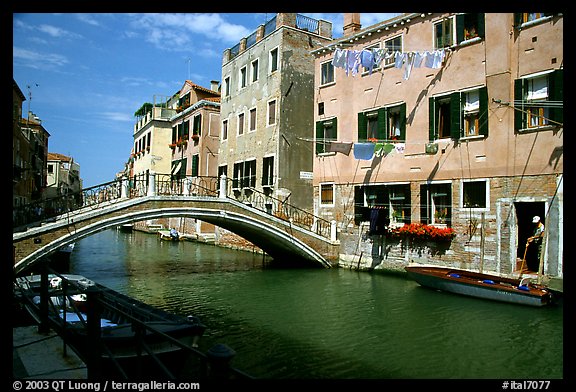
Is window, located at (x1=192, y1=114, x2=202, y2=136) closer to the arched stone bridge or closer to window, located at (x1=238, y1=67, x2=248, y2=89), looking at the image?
window, located at (x1=238, y1=67, x2=248, y2=89)

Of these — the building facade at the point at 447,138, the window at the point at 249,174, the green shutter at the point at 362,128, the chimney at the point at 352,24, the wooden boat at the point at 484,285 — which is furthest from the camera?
the window at the point at 249,174

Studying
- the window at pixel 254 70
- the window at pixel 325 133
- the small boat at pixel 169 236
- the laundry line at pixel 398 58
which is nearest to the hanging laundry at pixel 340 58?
the laundry line at pixel 398 58

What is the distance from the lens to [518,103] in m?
12.3

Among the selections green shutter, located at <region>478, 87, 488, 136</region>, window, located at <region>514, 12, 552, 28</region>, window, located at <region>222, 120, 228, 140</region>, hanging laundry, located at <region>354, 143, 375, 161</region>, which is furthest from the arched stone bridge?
window, located at <region>514, 12, 552, 28</region>

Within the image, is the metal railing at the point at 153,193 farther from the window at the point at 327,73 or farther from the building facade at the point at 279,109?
the window at the point at 327,73

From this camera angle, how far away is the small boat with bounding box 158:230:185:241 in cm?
2900

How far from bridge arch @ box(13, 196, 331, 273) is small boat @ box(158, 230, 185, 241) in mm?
10703

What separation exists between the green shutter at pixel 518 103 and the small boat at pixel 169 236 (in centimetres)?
2189

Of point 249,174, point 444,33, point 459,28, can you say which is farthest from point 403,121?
point 249,174

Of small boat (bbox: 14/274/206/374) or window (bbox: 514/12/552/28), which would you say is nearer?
small boat (bbox: 14/274/206/374)

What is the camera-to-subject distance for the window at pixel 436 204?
558 inches

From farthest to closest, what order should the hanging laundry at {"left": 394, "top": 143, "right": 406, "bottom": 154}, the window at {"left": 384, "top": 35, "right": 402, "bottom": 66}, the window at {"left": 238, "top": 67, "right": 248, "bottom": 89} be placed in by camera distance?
1. the window at {"left": 238, "top": 67, "right": 248, "bottom": 89}
2. the window at {"left": 384, "top": 35, "right": 402, "bottom": 66}
3. the hanging laundry at {"left": 394, "top": 143, "right": 406, "bottom": 154}
